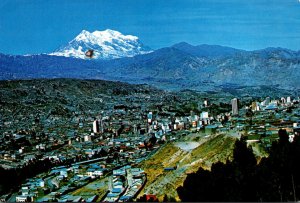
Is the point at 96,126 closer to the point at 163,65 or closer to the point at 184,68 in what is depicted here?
the point at 163,65

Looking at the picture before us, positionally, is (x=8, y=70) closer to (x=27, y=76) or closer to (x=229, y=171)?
(x=27, y=76)

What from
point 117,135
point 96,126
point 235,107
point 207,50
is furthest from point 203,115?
point 96,126

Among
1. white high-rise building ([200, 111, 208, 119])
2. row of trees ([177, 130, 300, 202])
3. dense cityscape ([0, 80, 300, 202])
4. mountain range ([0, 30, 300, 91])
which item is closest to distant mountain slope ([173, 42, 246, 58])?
mountain range ([0, 30, 300, 91])

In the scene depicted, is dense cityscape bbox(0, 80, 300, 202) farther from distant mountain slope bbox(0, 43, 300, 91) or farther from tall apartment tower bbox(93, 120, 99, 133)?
distant mountain slope bbox(0, 43, 300, 91)

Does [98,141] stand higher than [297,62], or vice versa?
[297,62]

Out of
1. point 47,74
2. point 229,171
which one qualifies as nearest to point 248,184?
point 229,171

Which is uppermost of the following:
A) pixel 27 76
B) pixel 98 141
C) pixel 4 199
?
pixel 27 76

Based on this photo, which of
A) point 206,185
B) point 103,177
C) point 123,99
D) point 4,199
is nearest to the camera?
point 206,185

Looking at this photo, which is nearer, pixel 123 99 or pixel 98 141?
pixel 98 141

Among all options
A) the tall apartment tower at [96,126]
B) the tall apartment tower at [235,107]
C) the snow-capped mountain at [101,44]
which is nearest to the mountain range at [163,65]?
the snow-capped mountain at [101,44]
